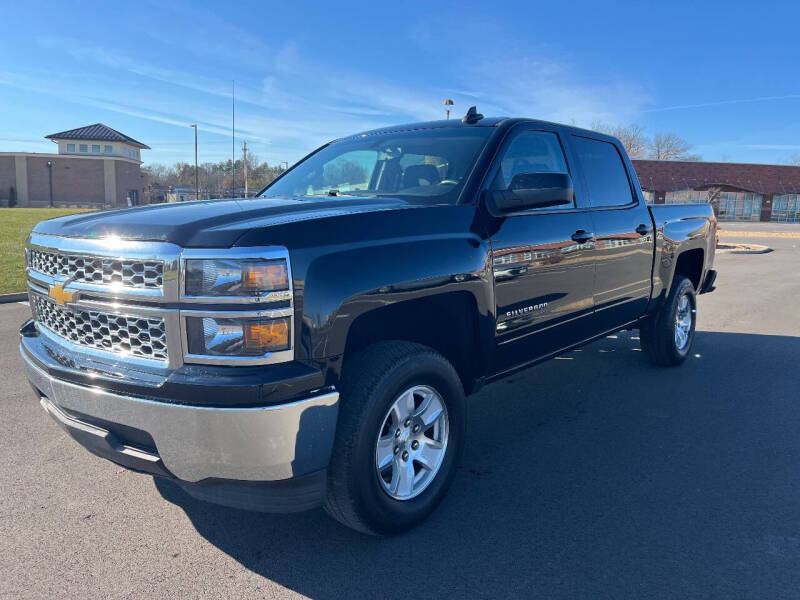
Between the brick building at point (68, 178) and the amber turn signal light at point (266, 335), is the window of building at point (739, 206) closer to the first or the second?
the brick building at point (68, 178)

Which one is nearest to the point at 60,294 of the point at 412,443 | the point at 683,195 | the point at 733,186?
the point at 412,443

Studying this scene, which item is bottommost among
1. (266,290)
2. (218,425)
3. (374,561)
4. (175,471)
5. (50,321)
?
(374,561)

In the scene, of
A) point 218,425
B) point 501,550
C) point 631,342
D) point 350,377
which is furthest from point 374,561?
point 631,342

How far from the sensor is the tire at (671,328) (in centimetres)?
566

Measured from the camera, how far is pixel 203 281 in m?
2.29

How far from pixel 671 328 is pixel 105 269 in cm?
481

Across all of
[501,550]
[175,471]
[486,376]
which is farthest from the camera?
[486,376]

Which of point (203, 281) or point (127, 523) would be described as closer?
point (203, 281)

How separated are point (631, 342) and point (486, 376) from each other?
419 centimetres

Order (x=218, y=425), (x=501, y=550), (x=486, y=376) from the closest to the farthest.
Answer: (x=218, y=425) → (x=501, y=550) → (x=486, y=376)

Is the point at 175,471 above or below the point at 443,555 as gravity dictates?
above

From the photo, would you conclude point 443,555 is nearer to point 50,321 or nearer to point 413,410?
point 413,410

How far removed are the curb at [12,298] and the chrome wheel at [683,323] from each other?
8522mm

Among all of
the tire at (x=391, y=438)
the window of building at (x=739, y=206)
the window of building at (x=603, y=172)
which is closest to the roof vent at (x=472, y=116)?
the window of building at (x=603, y=172)
